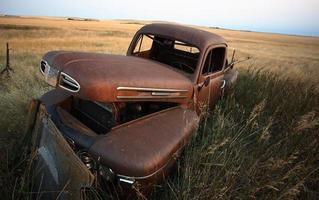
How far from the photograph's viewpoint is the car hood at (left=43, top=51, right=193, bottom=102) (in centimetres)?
287

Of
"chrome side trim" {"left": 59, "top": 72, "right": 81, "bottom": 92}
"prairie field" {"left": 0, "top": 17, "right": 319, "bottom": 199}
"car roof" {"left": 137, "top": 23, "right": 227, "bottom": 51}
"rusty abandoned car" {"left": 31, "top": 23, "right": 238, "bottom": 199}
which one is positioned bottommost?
"prairie field" {"left": 0, "top": 17, "right": 319, "bottom": 199}

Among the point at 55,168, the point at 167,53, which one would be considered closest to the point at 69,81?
the point at 55,168

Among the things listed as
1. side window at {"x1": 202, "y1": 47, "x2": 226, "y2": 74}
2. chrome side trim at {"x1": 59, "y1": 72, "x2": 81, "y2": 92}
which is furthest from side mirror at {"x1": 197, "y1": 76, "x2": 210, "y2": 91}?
chrome side trim at {"x1": 59, "y1": 72, "x2": 81, "y2": 92}

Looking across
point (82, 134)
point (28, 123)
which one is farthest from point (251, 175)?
point (28, 123)

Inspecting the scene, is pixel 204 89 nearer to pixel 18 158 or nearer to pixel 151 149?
pixel 151 149

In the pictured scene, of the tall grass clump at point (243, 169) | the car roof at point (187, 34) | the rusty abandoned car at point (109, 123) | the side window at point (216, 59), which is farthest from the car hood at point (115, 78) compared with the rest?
the side window at point (216, 59)

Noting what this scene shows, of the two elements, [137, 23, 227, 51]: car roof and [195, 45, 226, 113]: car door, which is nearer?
[195, 45, 226, 113]: car door

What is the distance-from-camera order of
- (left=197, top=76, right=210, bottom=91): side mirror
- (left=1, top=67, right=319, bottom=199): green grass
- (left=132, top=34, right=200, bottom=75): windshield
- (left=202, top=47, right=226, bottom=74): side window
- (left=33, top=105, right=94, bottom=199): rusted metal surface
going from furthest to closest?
(left=132, top=34, right=200, bottom=75): windshield < (left=202, top=47, right=226, bottom=74): side window < (left=197, top=76, right=210, bottom=91): side mirror < (left=1, top=67, right=319, bottom=199): green grass < (left=33, top=105, right=94, bottom=199): rusted metal surface

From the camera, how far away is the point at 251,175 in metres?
3.08

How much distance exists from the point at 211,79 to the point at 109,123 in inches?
71.5

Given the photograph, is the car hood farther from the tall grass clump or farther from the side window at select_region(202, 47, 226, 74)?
the side window at select_region(202, 47, 226, 74)

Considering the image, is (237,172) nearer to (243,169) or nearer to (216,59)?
(243,169)

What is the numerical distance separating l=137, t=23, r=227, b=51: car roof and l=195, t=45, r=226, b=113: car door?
0.11 m

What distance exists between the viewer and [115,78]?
2.99 metres
